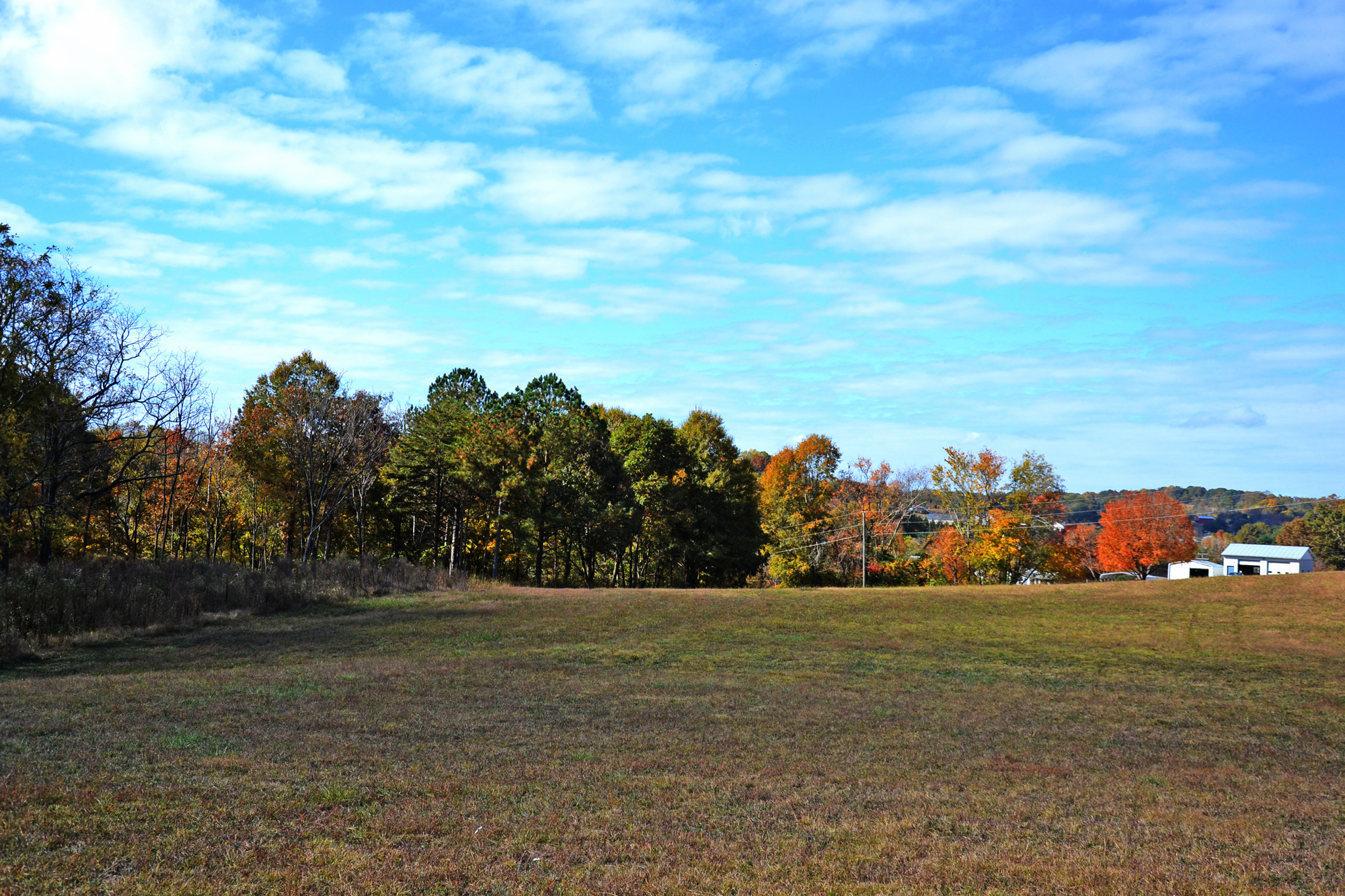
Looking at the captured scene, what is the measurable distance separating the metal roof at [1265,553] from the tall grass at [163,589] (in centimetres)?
6012

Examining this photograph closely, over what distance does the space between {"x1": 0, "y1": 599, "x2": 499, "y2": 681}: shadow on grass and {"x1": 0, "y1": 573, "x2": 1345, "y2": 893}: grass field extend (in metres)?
0.19

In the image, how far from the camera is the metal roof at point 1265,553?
63.4 metres

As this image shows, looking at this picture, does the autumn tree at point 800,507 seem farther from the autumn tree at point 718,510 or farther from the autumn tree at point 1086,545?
the autumn tree at point 1086,545

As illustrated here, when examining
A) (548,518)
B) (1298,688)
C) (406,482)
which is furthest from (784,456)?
(1298,688)

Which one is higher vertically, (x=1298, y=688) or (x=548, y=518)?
(x=548, y=518)

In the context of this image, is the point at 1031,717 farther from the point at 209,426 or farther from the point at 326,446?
the point at 209,426

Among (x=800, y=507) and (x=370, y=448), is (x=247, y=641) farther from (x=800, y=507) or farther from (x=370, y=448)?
(x=800, y=507)

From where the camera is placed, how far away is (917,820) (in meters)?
7.62

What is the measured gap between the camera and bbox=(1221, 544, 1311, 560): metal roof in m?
63.4

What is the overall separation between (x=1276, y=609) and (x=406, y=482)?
46044 mm

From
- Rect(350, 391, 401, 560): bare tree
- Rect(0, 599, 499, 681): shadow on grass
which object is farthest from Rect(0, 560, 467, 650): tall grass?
Rect(350, 391, 401, 560): bare tree

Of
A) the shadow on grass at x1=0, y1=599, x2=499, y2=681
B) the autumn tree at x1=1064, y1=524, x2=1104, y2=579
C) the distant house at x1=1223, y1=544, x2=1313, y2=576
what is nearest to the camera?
the shadow on grass at x1=0, y1=599, x2=499, y2=681

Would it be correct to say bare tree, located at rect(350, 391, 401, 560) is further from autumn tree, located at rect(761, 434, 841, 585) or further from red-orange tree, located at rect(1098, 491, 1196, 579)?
red-orange tree, located at rect(1098, 491, 1196, 579)

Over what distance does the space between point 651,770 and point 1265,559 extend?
7127 centimetres
